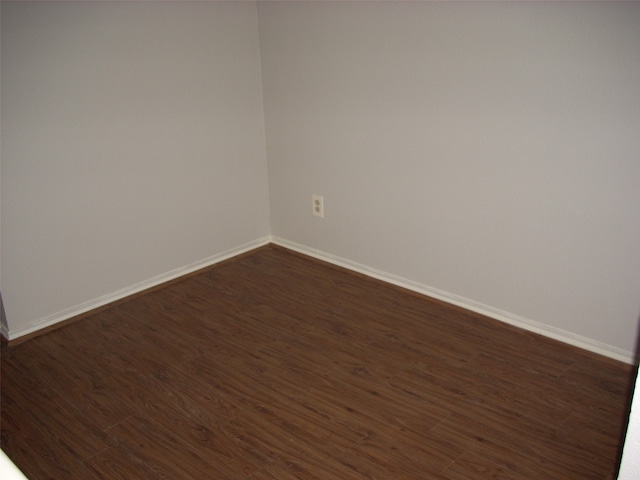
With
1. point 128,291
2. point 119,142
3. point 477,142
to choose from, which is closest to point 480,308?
point 477,142

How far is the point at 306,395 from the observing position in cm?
214

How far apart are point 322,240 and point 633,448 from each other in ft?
8.58

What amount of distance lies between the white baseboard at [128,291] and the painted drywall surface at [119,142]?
1.1 inches

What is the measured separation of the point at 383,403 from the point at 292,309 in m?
0.79

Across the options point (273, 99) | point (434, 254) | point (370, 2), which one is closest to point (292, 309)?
point (434, 254)

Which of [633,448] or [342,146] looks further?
[342,146]

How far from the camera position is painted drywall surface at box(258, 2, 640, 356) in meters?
2.12

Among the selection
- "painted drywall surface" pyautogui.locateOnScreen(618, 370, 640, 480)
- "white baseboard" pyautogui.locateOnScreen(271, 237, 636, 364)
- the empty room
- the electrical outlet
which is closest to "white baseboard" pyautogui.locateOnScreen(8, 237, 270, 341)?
the empty room

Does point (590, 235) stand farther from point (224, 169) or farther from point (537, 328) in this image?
point (224, 169)

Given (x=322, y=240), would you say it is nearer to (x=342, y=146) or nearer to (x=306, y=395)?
(x=342, y=146)

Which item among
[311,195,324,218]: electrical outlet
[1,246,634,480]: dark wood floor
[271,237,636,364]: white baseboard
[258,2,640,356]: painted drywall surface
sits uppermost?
[258,2,640,356]: painted drywall surface

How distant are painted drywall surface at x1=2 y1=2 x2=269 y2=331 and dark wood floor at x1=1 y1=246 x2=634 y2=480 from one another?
0.96 feet

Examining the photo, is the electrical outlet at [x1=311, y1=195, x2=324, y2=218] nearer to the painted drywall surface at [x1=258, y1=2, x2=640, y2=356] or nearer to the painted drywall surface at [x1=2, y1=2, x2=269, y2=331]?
the painted drywall surface at [x1=258, y1=2, x2=640, y2=356]

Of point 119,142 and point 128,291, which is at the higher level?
point 119,142
